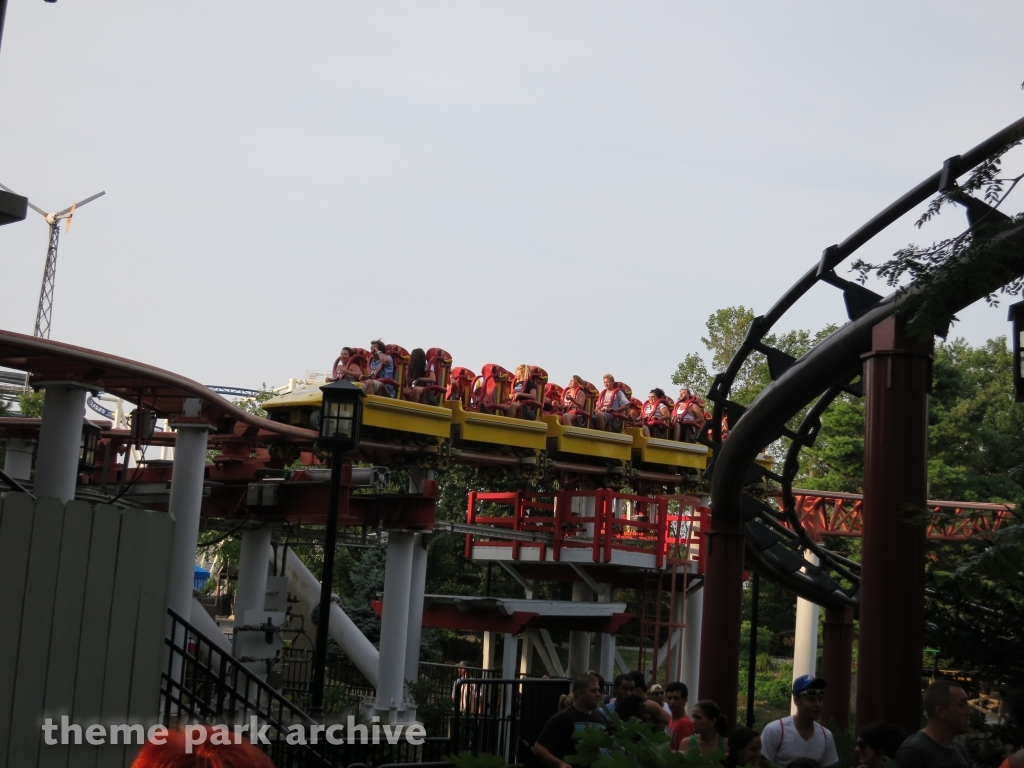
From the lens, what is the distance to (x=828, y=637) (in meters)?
17.4

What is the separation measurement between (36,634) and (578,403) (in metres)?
15.8

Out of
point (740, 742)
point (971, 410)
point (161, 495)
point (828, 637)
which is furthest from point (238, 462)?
point (971, 410)

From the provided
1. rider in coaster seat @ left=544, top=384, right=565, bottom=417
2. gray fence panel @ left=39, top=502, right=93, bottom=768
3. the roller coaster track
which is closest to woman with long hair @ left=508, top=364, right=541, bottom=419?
rider in coaster seat @ left=544, top=384, right=565, bottom=417

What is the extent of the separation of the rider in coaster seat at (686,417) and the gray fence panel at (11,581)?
18.1 m

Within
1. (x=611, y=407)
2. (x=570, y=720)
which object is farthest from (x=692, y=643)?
(x=570, y=720)

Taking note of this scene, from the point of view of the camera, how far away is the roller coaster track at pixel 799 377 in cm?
645

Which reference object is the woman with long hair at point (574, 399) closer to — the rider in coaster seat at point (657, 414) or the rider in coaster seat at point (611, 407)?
the rider in coaster seat at point (611, 407)

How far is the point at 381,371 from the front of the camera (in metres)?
17.5

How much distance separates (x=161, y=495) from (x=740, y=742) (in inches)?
482

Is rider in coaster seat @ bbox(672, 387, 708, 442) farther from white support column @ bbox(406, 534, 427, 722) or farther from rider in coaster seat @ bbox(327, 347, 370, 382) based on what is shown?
rider in coaster seat @ bbox(327, 347, 370, 382)

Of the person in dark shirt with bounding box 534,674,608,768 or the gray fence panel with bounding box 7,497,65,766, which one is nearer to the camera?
the gray fence panel with bounding box 7,497,65,766

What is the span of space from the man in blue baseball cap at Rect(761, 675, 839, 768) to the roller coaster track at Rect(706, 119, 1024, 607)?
2.33m

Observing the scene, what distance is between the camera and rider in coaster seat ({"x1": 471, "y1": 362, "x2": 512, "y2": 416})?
63.2 ft

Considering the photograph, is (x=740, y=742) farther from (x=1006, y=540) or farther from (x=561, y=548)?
(x=561, y=548)
